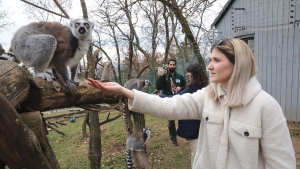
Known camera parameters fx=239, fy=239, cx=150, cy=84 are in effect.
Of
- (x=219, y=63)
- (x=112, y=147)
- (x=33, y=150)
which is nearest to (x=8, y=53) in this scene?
(x=33, y=150)

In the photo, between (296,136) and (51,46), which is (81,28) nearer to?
(51,46)

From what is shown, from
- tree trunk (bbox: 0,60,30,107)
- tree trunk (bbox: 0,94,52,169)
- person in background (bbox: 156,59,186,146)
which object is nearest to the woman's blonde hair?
tree trunk (bbox: 0,94,52,169)

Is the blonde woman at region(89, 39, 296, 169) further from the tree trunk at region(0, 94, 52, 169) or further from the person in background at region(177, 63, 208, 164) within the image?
the person in background at region(177, 63, 208, 164)

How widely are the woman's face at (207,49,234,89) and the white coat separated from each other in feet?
0.30

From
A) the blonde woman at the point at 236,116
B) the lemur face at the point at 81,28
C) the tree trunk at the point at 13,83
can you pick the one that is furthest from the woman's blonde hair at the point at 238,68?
the lemur face at the point at 81,28

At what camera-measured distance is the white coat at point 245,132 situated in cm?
137

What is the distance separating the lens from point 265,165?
1.44 metres

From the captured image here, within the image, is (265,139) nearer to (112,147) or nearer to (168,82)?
(168,82)

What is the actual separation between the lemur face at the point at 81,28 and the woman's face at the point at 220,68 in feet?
6.75

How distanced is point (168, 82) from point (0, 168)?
374 cm

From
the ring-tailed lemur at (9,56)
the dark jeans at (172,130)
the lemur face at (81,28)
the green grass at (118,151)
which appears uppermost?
the lemur face at (81,28)

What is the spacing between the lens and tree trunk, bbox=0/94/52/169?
1.17 m

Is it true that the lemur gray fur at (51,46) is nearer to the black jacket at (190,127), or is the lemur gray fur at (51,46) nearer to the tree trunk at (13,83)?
the tree trunk at (13,83)

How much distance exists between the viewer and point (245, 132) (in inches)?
55.1
